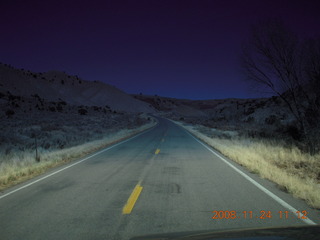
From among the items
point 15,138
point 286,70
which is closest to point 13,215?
point 286,70

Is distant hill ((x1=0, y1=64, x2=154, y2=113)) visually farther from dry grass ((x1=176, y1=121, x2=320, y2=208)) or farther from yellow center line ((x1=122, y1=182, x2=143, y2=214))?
yellow center line ((x1=122, y1=182, x2=143, y2=214))

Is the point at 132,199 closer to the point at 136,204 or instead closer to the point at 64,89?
the point at 136,204

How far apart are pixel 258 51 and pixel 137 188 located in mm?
10683

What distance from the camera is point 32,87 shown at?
76.3m

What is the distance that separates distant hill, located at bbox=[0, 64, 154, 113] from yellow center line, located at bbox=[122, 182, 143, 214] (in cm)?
6861

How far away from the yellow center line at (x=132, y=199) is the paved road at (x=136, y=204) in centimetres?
2
